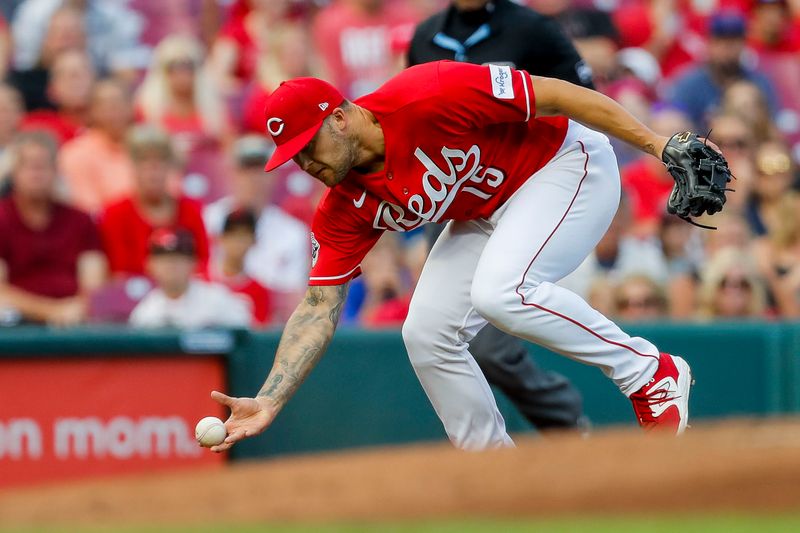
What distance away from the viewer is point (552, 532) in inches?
167

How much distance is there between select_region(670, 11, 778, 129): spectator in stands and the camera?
10523 mm

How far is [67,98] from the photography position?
32.2ft

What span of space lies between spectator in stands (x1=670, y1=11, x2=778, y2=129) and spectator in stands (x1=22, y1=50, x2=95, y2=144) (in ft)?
14.4

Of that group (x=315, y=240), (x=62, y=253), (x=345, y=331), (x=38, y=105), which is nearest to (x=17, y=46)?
(x=38, y=105)

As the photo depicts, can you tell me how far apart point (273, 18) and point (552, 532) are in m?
7.23

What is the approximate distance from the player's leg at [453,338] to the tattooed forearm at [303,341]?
1.05ft

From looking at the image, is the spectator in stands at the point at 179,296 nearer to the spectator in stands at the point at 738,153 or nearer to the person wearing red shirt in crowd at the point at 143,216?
the person wearing red shirt in crowd at the point at 143,216

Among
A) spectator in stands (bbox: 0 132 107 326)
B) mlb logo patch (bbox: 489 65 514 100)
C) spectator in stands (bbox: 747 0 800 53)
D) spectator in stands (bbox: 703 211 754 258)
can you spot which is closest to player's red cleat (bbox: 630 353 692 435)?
mlb logo patch (bbox: 489 65 514 100)

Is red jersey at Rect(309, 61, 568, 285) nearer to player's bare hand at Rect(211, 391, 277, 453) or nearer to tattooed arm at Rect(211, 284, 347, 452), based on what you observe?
tattooed arm at Rect(211, 284, 347, 452)

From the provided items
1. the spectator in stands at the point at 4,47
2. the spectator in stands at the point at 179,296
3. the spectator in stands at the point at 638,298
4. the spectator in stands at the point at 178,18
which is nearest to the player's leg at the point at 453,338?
the spectator in stands at the point at 179,296

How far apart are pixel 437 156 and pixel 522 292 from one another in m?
0.60

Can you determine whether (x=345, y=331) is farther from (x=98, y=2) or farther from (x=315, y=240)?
(x=98, y=2)

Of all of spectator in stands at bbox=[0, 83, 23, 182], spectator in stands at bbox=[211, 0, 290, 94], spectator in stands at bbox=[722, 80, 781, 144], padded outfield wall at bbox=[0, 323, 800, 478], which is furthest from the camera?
spectator in stands at bbox=[211, 0, 290, 94]

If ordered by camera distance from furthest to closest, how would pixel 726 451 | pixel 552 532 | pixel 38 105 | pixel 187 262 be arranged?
pixel 38 105 → pixel 187 262 → pixel 726 451 → pixel 552 532
